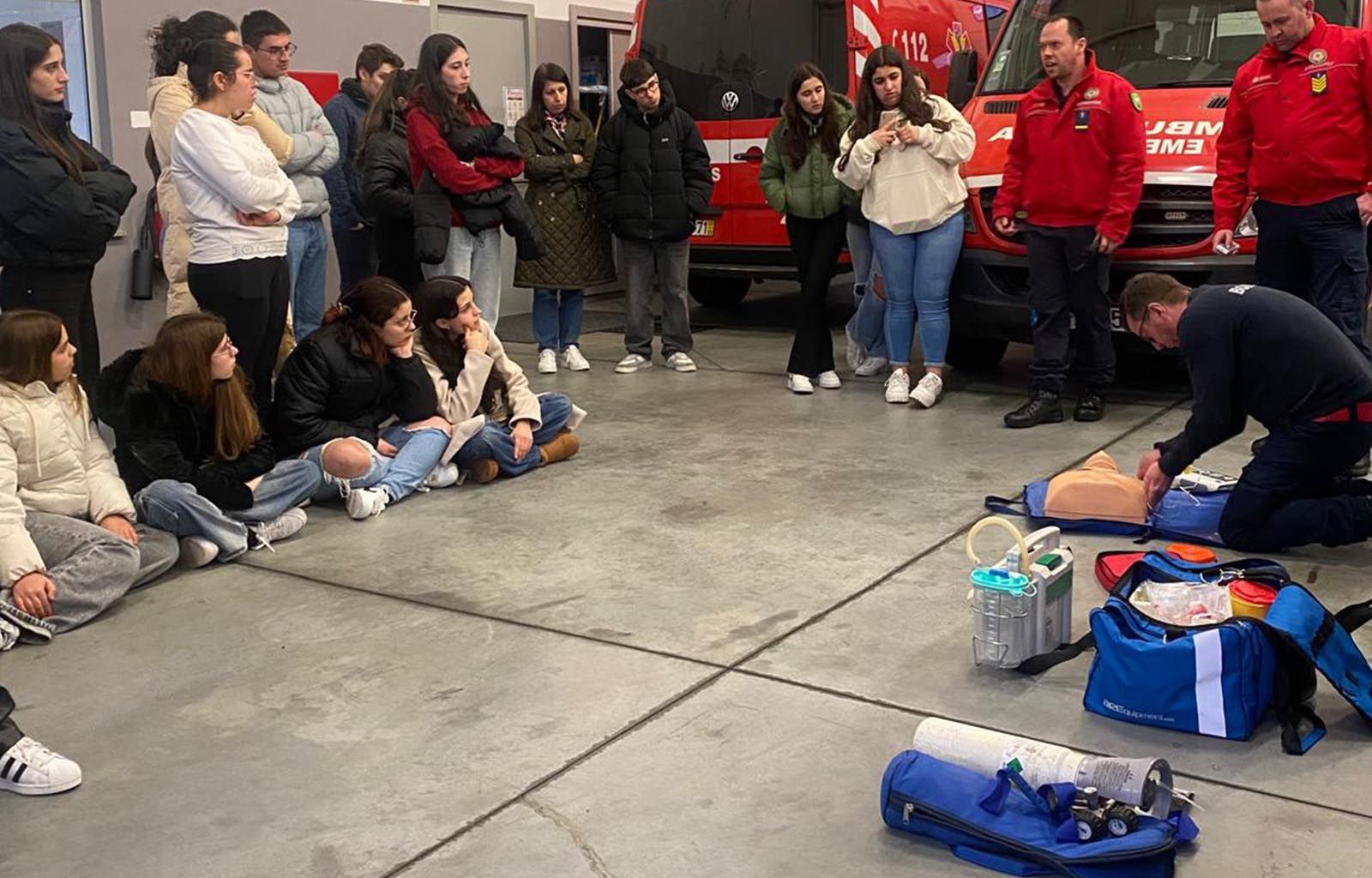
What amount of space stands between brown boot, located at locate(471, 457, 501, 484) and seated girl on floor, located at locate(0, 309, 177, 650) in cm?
162

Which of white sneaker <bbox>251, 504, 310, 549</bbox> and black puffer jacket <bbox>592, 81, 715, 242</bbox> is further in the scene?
black puffer jacket <bbox>592, 81, 715, 242</bbox>

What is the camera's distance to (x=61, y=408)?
15.6ft

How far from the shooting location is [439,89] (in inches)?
287

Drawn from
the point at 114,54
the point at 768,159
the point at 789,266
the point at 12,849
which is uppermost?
the point at 114,54

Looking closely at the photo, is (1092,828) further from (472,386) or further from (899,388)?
(899,388)

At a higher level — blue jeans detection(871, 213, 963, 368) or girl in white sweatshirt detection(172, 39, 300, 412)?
girl in white sweatshirt detection(172, 39, 300, 412)

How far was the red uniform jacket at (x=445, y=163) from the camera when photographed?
24.0 ft

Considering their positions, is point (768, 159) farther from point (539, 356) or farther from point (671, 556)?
point (671, 556)

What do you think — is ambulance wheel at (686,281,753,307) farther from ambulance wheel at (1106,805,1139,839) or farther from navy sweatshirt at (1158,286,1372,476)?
ambulance wheel at (1106,805,1139,839)

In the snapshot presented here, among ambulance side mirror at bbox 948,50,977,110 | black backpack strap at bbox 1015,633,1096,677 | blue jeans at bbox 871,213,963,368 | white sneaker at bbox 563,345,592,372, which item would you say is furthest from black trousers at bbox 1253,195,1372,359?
white sneaker at bbox 563,345,592,372

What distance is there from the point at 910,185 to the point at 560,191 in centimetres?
215

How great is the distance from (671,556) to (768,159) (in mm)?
3415

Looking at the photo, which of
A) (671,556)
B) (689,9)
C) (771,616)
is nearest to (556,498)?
(671,556)

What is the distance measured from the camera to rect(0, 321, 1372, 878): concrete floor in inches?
124
